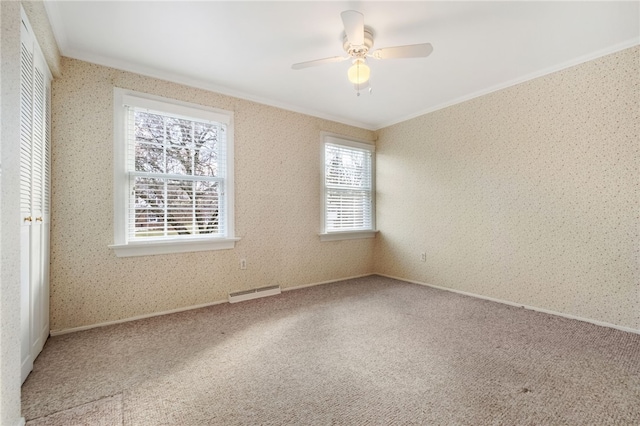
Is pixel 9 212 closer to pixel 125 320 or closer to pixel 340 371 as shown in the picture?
pixel 125 320

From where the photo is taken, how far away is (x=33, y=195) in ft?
6.23

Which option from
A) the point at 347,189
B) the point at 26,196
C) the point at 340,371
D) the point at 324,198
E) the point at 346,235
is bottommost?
the point at 340,371

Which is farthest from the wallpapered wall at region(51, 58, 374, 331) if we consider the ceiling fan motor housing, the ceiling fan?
the ceiling fan motor housing

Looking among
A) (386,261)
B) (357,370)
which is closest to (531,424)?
(357,370)

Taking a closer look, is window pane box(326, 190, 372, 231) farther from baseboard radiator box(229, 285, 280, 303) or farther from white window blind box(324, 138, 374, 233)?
baseboard radiator box(229, 285, 280, 303)

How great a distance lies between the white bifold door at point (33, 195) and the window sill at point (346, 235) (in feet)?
9.35

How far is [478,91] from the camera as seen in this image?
3.30m

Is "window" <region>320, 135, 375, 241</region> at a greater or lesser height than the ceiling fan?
lesser

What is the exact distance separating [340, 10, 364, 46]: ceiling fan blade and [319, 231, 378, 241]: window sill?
100 inches

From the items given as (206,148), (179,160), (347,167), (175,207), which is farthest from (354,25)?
(347,167)

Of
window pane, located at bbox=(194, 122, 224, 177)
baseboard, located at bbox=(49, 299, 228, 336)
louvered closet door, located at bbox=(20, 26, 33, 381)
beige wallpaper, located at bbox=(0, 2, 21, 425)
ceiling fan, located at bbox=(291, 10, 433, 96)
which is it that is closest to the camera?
beige wallpaper, located at bbox=(0, 2, 21, 425)

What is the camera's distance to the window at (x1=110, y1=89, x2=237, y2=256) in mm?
2662

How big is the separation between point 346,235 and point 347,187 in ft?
2.44

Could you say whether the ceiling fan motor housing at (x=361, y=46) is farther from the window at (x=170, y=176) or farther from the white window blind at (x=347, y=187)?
the white window blind at (x=347, y=187)
